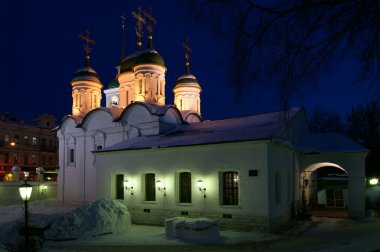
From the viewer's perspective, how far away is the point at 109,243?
50.4 feet

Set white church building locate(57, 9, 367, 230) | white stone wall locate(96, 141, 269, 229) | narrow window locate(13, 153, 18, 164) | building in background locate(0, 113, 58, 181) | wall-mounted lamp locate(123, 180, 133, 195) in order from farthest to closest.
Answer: narrow window locate(13, 153, 18, 164), building in background locate(0, 113, 58, 181), wall-mounted lamp locate(123, 180, 133, 195), white church building locate(57, 9, 367, 230), white stone wall locate(96, 141, 269, 229)

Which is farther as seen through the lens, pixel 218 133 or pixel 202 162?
pixel 218 133

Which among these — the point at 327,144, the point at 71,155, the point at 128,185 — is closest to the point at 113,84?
the point at 71,155

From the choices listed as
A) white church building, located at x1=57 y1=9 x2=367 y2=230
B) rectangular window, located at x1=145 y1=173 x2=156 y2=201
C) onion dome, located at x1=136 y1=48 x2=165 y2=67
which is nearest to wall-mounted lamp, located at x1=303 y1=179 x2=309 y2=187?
white church building, located at x1=57 y1=9 x2=367 y2=230

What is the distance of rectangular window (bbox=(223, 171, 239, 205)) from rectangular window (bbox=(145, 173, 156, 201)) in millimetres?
4066

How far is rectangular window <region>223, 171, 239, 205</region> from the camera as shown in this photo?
18.5 meters

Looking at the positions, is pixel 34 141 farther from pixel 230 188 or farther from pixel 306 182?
pixel 230 188

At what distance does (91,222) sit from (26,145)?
41.7m

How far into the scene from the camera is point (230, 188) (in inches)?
736

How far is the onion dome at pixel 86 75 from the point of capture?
34.2 metres

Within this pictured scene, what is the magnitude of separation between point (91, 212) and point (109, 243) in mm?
2631

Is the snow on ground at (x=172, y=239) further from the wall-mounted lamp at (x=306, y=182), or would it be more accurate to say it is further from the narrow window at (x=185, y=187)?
the wall-mounted lamp at (x=306, y=182)

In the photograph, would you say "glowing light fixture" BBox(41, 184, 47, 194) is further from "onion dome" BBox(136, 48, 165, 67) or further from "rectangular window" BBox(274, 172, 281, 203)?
"rectangular window" BBox(274, 172, 281, 203)

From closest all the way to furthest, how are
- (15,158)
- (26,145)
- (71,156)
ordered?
1. (71,156)
2. (15,158)
3. (26,145)
